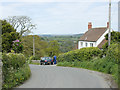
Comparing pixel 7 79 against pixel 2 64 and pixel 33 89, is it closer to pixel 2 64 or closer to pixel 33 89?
pixel 2 64

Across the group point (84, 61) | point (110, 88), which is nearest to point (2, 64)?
point (110, 88)

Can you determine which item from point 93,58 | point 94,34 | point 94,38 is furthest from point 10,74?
point 94,34

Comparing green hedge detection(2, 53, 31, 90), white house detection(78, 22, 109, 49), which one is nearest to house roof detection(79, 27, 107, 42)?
white house detection(78, 22, 109, 49)

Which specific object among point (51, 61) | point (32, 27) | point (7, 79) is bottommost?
point (51, 61)

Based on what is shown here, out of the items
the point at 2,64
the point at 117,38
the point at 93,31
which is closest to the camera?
the point at 2,64

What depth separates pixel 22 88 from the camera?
10.0m

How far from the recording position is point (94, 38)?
42.8 metres

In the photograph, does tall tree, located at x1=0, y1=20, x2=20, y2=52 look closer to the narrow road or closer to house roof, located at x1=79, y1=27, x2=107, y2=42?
the narrow road

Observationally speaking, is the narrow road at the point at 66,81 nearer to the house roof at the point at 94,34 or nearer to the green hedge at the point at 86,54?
the green hedge at the point at 86,54

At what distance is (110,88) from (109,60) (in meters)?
6.43

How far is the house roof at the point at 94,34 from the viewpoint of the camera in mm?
42547

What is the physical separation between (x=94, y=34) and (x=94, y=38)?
2.01 metres

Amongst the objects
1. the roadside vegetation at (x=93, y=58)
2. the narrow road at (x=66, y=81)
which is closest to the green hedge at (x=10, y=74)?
the narrow road at (x=66, y=81)

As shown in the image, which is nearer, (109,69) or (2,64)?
(2,64)
